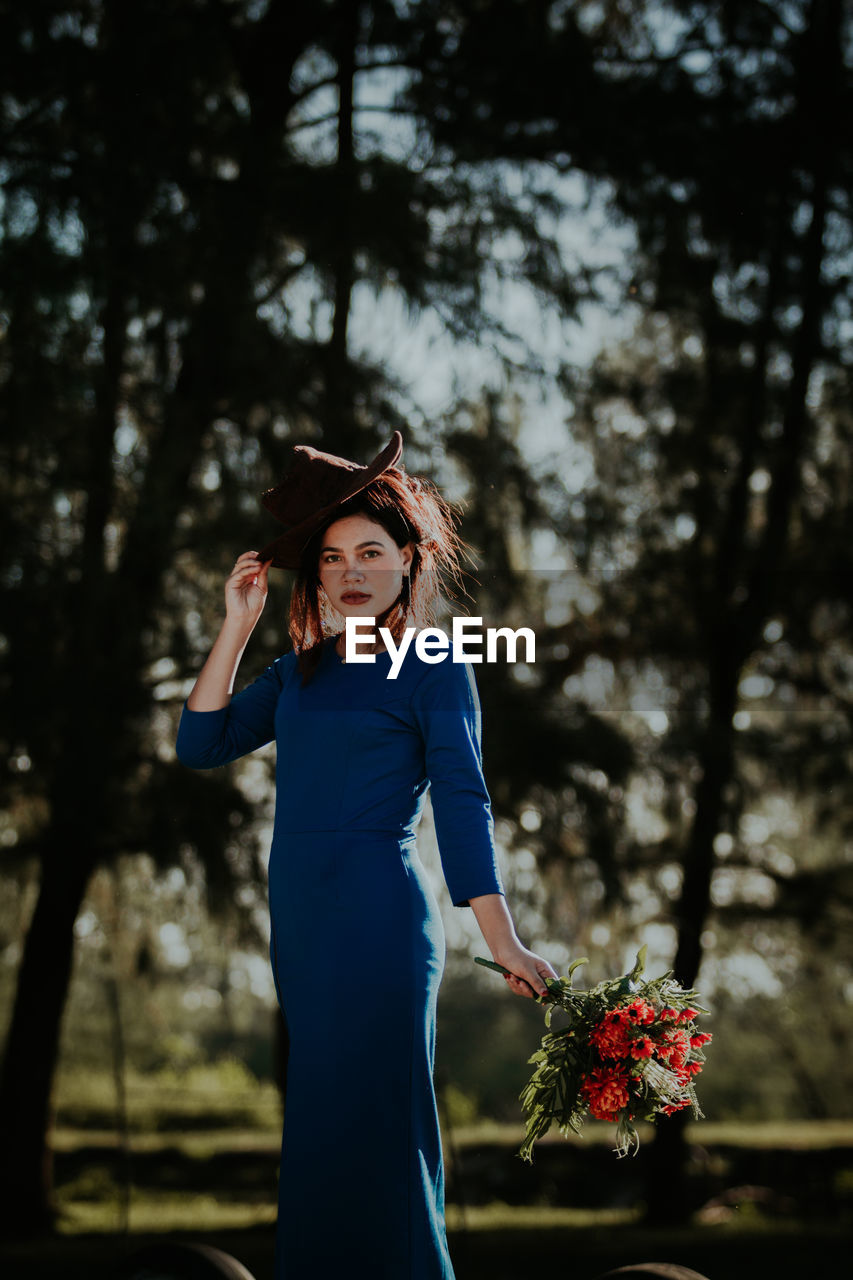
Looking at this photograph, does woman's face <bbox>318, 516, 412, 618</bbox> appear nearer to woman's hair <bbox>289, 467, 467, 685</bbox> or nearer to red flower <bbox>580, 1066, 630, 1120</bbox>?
woman's hair <bbox>289, 467, 467, 685</bbox>

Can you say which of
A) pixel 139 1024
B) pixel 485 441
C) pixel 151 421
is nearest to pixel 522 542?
pixel 485 441

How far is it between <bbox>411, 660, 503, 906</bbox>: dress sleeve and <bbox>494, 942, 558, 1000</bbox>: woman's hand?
82 mm

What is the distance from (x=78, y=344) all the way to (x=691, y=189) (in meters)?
2.72

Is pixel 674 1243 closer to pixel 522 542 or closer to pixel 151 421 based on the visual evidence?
pixel 522 542

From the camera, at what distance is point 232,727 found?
5.87ft

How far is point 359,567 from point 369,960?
580 mm

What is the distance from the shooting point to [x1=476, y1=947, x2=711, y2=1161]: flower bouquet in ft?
5.02

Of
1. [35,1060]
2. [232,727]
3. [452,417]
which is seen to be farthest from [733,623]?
[232,727]

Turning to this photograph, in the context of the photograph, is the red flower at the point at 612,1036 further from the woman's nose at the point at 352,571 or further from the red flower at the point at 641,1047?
the woman's nose at the point at 352,571

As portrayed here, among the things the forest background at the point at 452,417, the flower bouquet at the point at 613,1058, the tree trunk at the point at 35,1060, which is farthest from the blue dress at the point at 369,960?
the tree trunk at the point at 35,1060

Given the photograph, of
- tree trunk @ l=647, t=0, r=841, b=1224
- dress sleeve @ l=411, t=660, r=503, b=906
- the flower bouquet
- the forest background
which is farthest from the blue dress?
tree trunk @ l=647, t=0, r=841, b=1224

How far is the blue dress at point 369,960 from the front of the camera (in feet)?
4.92

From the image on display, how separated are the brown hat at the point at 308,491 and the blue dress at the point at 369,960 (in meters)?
0.28

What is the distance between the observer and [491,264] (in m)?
4.52
